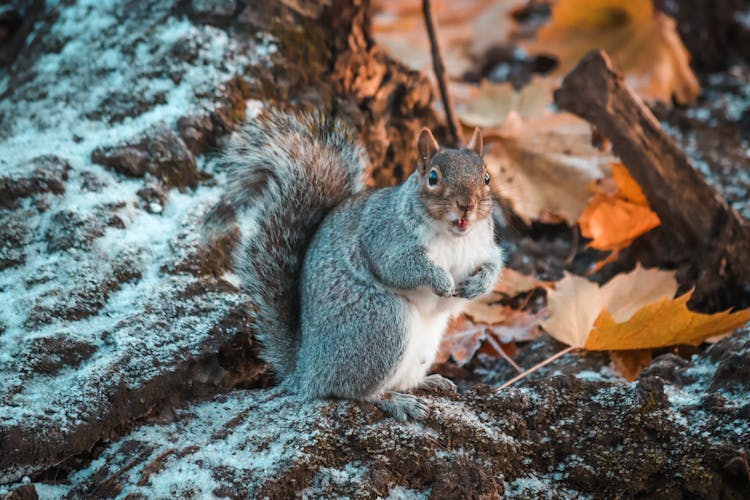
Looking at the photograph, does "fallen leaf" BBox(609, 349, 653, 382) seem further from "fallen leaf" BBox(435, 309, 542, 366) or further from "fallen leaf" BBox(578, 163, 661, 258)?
"fallen leaf" BBox(578, 163, 661, 258)

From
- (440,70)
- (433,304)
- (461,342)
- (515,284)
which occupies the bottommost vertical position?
(461,342)

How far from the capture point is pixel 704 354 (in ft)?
6.99

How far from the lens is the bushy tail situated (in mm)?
2135

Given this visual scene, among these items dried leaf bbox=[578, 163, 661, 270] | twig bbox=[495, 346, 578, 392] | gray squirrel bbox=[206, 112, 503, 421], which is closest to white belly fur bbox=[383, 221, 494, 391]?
gray squirrel bbox=[206, 112, 503, 421]

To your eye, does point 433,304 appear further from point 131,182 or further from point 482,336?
point 131,182

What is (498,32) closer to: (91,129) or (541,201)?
(541,201)

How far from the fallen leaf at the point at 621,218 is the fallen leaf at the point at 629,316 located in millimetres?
303

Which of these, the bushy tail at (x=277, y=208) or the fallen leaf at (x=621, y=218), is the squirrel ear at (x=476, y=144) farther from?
the fallen leaf at (x=621, y=218)

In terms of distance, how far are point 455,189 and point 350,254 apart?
1.03 ft

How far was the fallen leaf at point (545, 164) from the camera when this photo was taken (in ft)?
9.59

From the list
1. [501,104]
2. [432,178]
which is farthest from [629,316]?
[501,104]

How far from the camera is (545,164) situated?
119 inches

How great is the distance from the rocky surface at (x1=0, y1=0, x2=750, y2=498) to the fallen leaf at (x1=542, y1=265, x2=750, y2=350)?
77 mm

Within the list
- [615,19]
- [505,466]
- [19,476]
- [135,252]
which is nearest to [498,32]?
[615,19]
